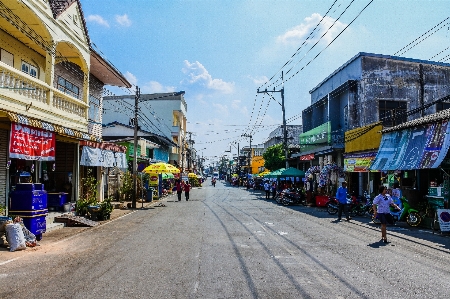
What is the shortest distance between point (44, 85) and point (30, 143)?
2710 mm

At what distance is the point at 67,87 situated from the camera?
65.1 feet

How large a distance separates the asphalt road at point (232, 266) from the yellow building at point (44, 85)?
4028 mm

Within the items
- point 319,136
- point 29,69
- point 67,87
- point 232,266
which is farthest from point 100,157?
point 319,136

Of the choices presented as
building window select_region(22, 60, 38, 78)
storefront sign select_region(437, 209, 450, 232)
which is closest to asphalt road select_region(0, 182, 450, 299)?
storefront sign select_region(437, 209, 450, 232)

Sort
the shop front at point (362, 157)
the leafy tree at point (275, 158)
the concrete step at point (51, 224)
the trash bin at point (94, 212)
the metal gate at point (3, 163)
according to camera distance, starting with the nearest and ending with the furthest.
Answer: the metal gate at point (3, 163) → the concrete step at point (51, 224) → the trash bin at point (94, 212) → the shop front at point (362, 157) → the leafy tree at point (275, 158)

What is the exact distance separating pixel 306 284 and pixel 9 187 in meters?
12.3

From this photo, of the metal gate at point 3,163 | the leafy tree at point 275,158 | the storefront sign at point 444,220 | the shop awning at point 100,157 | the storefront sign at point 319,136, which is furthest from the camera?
the leafy tree at point 275,158

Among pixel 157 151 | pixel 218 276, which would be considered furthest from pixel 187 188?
pixel 218 276

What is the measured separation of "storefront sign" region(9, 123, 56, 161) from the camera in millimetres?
11891

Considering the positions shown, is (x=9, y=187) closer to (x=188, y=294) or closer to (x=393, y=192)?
(x=188, y=294)

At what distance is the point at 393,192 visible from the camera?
661 inches

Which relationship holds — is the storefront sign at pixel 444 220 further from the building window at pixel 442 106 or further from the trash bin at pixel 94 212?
the building window at pixel 442 106

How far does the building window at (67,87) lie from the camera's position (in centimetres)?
1901

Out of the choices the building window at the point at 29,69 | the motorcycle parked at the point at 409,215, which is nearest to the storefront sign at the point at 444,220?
the motorcycle parked at the point at 409,215
